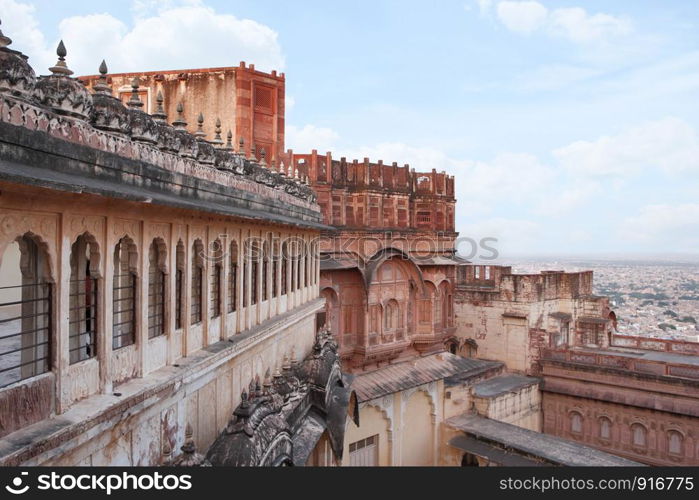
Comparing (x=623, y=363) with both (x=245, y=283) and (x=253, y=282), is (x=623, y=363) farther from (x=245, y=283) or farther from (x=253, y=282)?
(x=245, y=283)

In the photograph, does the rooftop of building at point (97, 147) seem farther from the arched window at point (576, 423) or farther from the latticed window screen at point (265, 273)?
the arched window at point (576, 423)

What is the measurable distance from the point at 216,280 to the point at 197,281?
0.67 m

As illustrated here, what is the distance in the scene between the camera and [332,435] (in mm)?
10875

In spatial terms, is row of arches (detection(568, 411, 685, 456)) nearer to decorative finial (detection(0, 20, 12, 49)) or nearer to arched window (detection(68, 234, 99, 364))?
arched window (detection(68, 234, 99, 364))

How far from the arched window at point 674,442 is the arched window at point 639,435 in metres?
0.84

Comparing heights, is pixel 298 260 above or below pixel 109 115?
below

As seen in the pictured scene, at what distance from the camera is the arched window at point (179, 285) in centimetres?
661

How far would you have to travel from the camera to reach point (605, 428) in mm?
23891

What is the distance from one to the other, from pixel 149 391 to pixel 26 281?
5.39 feet

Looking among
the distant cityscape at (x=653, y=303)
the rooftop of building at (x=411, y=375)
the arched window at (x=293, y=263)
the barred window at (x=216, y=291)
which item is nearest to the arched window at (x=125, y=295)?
the barred window at (x=216, y=291)

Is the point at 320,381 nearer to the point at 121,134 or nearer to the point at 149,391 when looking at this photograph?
the point at 149,391

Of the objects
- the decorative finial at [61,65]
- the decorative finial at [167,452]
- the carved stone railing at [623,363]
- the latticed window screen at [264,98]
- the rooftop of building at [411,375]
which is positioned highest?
the latticed window screen at [264,98]

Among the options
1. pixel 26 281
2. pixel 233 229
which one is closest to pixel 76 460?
pixel 26 281

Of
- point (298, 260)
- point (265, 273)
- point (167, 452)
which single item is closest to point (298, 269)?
point (298, 260)
